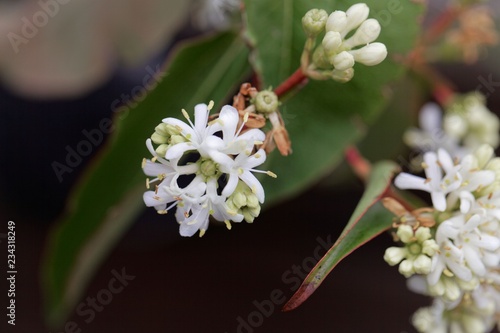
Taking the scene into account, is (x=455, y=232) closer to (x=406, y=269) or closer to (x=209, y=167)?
(x=406, y=269)

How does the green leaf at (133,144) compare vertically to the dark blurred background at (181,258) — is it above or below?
above

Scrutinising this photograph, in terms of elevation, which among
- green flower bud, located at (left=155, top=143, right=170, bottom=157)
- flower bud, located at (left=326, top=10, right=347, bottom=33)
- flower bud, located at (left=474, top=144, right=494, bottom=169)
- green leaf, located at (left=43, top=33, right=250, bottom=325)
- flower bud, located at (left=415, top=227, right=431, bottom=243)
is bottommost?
flower bud, located at (left=474, top=144, right=494, bottom=169)

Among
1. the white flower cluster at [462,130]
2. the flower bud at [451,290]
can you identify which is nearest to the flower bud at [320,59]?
the flower bud at [451,290]

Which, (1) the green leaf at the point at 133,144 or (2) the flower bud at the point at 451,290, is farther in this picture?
(1) the green leaf at the point at 133,144

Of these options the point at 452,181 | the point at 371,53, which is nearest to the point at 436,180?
the point at 452,181

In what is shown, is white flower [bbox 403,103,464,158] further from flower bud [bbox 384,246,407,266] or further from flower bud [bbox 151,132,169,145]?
A: flower bud [bbox 151,132,169,145]

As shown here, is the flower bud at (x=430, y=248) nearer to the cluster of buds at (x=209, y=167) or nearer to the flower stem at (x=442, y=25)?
the cluster of buds at (x=209, y=167)

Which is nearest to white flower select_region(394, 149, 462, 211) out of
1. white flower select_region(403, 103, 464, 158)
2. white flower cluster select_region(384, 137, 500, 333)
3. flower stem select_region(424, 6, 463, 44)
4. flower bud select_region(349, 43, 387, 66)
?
white flower cluster select_region(384, 137, 500, 333)
